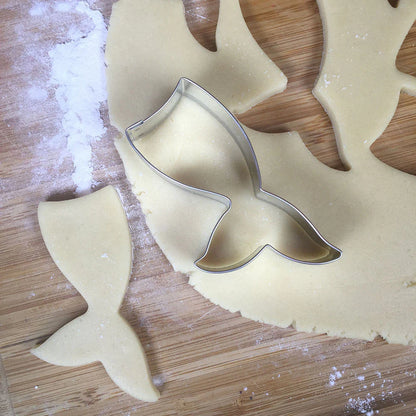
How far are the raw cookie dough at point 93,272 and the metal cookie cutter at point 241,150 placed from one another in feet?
0.58

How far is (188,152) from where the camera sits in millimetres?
1142

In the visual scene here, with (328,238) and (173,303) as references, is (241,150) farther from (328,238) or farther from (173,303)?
(173,303)

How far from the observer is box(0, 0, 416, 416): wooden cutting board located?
3.71 ft

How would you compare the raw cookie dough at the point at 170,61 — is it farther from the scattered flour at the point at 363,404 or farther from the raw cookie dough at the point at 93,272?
the scattered flour at the point at 363,404

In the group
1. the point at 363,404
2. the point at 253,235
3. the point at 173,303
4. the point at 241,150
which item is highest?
the point at 241,150

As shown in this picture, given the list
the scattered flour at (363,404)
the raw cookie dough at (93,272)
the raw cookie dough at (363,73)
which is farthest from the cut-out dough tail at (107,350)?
the raw cookie dough at (363,73)

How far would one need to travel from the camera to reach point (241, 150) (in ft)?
3.69

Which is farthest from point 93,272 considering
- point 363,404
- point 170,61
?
point 363,404

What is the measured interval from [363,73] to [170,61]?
18.9 inches

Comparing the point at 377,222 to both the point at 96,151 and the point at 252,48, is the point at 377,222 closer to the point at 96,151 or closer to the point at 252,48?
the point at 252,48

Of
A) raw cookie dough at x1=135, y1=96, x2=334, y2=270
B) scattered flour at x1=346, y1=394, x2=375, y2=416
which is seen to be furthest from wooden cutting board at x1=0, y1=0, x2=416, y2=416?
raw cookie dough at x1=135, y1=96, x2=334, y2=270

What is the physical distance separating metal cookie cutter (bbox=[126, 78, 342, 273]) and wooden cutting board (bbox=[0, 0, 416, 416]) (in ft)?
0.33

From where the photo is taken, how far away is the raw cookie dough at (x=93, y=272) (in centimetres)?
111

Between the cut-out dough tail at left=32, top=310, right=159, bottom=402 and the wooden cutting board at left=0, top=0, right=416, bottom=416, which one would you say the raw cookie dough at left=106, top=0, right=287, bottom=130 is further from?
the cut-out dough tail at left=32, top=310, right=159, bottom=402
